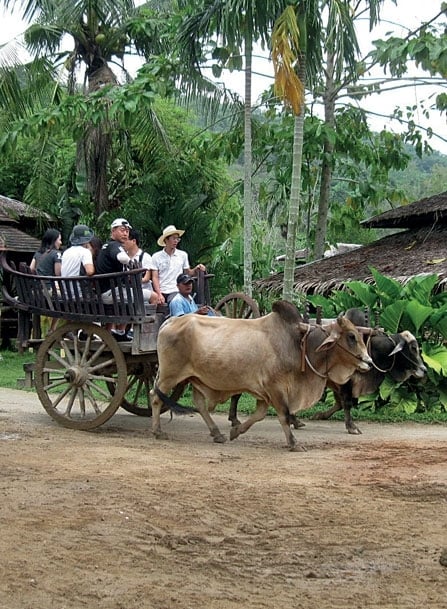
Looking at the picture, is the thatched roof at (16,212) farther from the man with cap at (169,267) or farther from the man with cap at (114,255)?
the man with cap at (114,255)

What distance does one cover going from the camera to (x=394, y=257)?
56.4 ft

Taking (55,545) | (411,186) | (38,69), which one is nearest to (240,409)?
(55,545)

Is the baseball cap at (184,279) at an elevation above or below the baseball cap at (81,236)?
below

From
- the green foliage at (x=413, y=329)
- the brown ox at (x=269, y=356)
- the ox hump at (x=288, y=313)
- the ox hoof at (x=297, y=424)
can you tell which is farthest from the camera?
the green foliage at (x=413, y=329)

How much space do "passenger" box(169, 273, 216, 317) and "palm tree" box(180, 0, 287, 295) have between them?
3.79m

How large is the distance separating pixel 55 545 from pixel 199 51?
1053cm

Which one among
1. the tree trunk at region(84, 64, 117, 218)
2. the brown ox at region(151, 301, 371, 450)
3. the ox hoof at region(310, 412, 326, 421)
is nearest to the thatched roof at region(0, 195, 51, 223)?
the tree trunk at region(84, 64, 117, 218)

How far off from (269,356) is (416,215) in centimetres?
962

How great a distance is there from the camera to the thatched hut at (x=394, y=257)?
16.0m

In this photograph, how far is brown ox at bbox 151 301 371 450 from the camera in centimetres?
941

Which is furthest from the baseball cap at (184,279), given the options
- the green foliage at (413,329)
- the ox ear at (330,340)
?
the green foliage at (413,329)

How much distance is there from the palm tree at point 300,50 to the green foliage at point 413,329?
4.93 feet

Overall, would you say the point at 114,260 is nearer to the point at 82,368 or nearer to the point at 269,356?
the point at 82,368

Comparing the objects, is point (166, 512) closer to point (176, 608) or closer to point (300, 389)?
point (176, 608)
